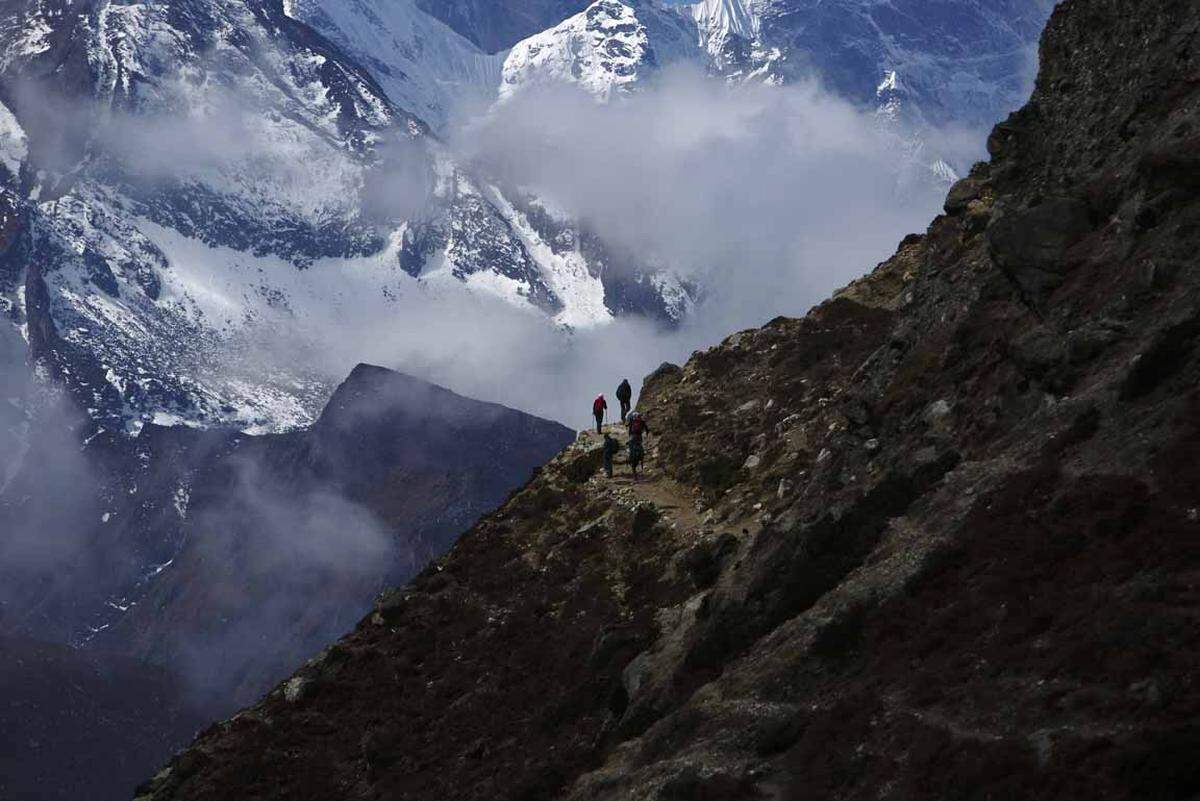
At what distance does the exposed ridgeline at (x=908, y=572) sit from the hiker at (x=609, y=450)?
2.52ft

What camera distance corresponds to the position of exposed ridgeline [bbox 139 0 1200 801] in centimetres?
2892

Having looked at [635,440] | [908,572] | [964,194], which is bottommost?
[908,572]

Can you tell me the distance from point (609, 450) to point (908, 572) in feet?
127

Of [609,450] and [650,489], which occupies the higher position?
[609,450]

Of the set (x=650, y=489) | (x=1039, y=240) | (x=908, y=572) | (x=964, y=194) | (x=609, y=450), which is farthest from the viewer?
(x=609, y=450)

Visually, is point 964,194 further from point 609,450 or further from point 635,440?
point 609,450

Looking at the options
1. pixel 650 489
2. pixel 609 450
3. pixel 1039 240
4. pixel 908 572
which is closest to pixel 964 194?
pixel 650 489

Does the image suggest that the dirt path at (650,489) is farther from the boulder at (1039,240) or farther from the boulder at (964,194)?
the boulder at (1039,240)

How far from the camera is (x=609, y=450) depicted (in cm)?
7431

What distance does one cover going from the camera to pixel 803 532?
43125 mm

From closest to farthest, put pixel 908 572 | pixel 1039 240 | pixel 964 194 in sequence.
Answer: pixel 908 572, pixel 1039 240, pixel 964 194

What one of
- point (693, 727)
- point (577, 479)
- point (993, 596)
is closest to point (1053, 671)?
point (993, 596)

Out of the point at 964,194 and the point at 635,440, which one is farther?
the point at 635,440

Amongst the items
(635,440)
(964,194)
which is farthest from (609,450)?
(964,194)
